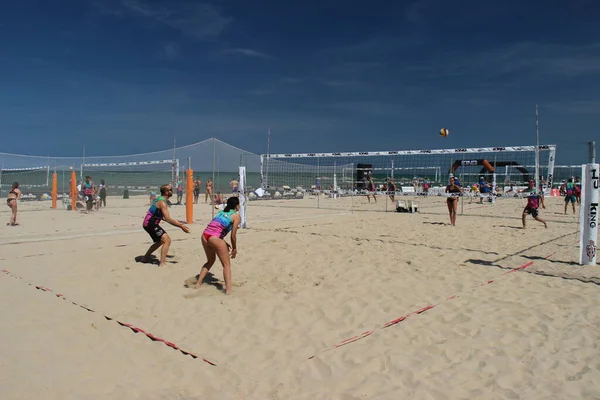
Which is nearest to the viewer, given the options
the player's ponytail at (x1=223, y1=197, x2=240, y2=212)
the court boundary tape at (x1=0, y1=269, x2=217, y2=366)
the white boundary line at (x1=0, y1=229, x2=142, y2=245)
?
the court boundary tape at (x1=0, y1=269, x2=217, y2=366)

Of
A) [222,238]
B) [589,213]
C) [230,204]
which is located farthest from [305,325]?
[589,213]

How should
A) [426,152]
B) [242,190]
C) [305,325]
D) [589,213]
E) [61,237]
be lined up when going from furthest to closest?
[426,152]
[242,190]
[61,237]
[589,213]
[305,325]

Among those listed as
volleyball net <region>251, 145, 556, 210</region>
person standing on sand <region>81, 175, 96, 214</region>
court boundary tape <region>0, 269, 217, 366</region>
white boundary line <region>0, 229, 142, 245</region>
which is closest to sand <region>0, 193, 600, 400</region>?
court boundary tape <region>0, 269, 217, 366</region>

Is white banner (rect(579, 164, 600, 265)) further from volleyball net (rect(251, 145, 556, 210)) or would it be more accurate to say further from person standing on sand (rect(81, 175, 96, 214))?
person standing on sand (rect(81, 175, 96, 214))

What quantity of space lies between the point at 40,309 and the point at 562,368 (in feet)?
14.9

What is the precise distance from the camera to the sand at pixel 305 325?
2.96 m

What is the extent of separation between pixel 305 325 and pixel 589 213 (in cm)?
459

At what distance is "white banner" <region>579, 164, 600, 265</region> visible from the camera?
6.19m

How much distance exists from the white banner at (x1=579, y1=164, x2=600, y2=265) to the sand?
0.27 meters

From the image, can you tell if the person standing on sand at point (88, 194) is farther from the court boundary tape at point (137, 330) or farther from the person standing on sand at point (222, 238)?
the person standing on sand at point (222, 238)

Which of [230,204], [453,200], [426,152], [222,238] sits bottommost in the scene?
[222,238]

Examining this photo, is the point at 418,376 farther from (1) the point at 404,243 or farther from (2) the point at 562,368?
(1) the point at 404,243

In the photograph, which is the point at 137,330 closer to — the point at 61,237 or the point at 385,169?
the point at 61,237

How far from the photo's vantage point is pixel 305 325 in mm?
4066
